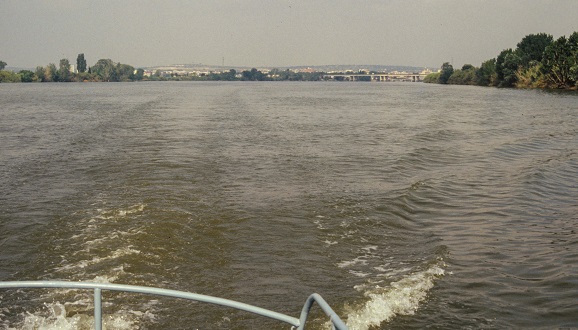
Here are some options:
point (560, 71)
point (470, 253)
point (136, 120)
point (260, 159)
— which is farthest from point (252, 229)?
point (560, 71)

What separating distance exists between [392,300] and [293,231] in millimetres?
3610

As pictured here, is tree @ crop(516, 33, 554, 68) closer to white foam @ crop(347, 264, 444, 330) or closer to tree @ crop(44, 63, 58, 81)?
white foam @ crop(347, 264, 444, 330)

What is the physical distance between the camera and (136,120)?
A: 32906 millimetres

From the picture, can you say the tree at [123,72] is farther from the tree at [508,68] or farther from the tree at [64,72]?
the tree at [508,68]

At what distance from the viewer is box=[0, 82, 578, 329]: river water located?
7.71 metres

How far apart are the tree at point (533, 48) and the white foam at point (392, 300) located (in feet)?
312

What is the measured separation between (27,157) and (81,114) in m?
19.6

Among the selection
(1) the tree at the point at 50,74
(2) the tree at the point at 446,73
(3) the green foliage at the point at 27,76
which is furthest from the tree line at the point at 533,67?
(3) the green foliage at the point at 27,76

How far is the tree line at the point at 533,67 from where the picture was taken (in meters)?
75.1

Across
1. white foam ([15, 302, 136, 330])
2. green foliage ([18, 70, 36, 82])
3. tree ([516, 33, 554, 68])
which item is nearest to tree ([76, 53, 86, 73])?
green foliage ([18, 70, 36, 82])

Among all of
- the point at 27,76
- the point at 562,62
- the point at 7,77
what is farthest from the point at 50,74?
the point at 562,62

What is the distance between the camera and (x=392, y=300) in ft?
26.0

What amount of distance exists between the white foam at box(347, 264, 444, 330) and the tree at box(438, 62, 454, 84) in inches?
5727

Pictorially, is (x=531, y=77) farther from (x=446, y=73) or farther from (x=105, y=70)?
(x=105, y=70)
